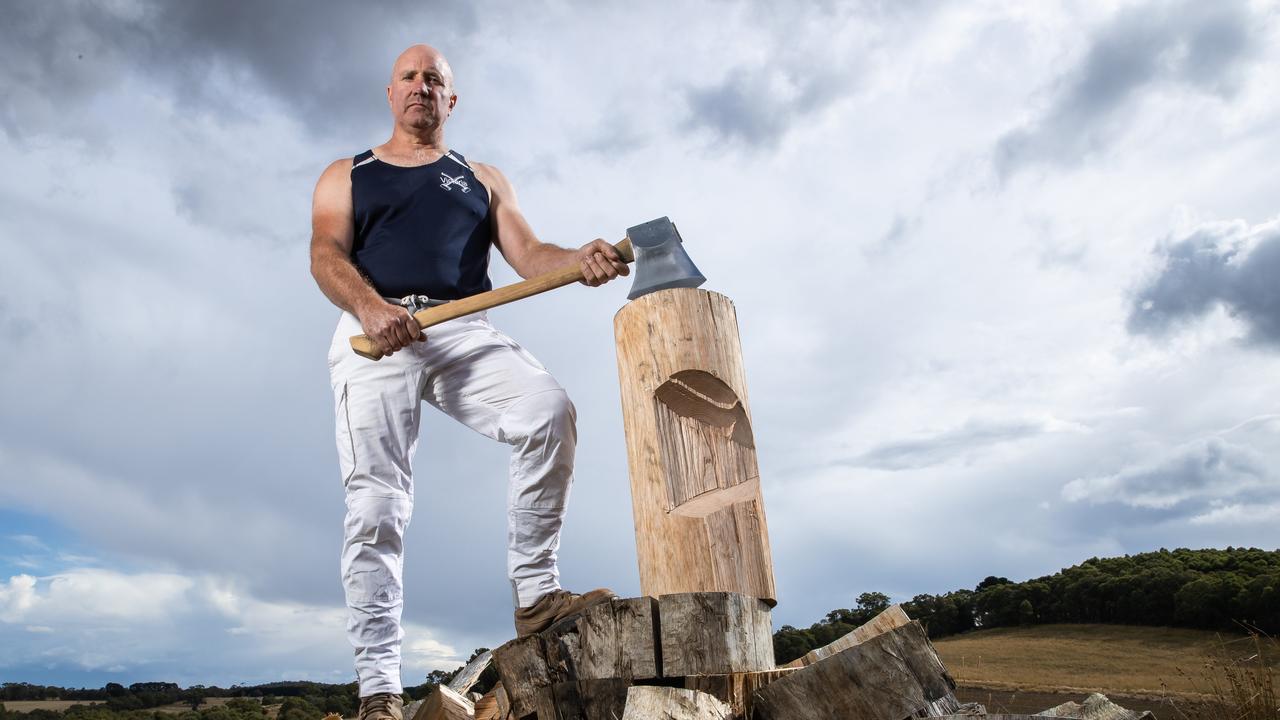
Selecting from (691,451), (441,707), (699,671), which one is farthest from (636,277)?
(441,707)

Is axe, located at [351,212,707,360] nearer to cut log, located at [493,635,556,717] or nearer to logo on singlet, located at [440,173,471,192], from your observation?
logo on singlet, located at [440,173,471,192]

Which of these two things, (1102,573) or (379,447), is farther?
(1102,573)

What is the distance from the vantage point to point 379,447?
4.11 m

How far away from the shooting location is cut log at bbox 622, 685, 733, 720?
2.97 metres

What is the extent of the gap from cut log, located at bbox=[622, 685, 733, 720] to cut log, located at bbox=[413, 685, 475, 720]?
1352 millimetres

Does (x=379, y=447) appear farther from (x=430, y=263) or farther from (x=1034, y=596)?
(x=1034, y=596)

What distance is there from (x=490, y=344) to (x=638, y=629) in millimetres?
1523

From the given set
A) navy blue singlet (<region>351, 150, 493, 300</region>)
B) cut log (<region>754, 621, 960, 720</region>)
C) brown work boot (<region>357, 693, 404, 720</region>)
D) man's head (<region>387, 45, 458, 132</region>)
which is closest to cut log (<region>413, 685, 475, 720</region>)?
brown work boot (<region>357, 693, 404, 720</region>)

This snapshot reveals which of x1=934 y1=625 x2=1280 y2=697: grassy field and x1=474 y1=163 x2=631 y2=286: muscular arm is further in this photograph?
x1=934 y1=625 x2=1280 y2=697: grassy field

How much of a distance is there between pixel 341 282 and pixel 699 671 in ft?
7.88

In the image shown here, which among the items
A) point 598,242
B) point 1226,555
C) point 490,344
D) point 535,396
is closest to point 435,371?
point 490,344

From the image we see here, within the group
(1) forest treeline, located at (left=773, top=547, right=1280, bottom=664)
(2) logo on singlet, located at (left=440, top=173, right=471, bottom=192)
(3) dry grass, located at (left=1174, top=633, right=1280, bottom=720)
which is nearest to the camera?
(2) logo on singlet, located at (left=440, top=173, right=471, bottom=192)

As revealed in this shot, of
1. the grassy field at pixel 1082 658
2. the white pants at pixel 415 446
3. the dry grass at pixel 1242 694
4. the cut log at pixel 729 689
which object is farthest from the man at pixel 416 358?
the grassy field at pixel 1082 658

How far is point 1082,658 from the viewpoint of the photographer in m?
10.3
